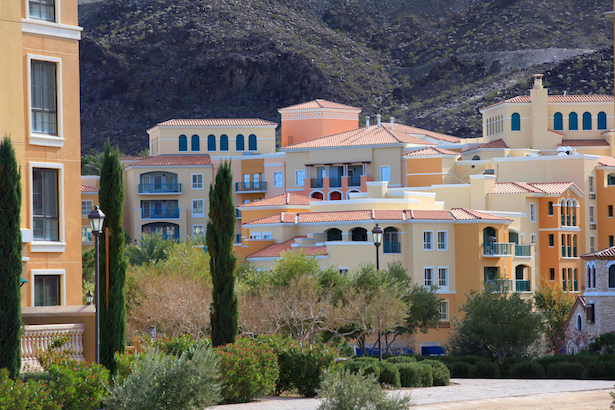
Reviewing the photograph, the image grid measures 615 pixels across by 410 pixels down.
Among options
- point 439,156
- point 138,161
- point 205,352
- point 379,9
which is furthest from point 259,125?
point 379,9

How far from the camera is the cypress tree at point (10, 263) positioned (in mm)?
21734

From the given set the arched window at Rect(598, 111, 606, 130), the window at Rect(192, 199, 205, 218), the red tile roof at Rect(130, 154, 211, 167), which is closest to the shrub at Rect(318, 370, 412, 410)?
the red tile roof at Rect(130, 154, 211, 167)

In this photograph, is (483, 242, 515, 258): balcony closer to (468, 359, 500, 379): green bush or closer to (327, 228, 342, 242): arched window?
(327, 228, 342, 242): arched window

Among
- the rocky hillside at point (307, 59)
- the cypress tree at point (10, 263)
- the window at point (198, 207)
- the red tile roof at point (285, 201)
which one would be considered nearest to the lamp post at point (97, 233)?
the cypress tree at point (10, 263)

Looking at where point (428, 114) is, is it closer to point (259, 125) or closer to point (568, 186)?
point (259, 125)

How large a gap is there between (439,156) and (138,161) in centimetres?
2921

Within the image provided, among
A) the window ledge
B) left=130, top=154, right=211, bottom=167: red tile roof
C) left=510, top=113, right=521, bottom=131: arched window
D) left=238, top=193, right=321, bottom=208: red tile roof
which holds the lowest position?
the window ledge

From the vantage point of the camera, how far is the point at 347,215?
68.1 metres

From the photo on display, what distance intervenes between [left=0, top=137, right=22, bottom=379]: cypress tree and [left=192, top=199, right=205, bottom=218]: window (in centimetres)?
7293

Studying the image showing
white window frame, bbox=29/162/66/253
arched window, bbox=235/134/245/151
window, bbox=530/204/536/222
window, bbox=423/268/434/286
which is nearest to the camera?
white window frame, bbox=29/162/66/253

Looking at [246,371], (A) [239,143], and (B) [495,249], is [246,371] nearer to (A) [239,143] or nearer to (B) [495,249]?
(B) [495,249]

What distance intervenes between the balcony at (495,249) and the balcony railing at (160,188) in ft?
118

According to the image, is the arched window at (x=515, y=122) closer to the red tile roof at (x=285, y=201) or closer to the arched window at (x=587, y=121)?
the arched window at (x=587, y=121)

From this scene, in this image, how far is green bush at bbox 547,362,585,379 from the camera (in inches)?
1471
